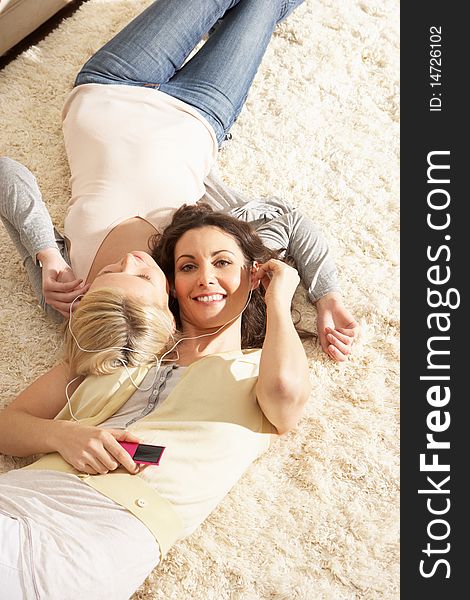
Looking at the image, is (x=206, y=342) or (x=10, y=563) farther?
(x=206, y=342)

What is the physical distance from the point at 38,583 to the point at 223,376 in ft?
1.59

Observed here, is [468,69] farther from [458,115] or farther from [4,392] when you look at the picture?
[4,392]

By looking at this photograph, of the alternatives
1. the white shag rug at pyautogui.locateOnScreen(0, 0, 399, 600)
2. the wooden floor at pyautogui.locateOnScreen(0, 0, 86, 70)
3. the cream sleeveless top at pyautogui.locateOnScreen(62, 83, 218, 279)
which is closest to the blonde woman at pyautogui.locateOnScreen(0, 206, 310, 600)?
the white shag rug at pyautogui.locateOnScreen(0, 0, 399, 600)

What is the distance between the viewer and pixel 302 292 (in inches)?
71.2

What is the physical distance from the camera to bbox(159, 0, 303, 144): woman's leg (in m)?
2.04

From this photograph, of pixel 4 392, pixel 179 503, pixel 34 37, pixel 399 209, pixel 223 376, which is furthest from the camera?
pixel 34 37

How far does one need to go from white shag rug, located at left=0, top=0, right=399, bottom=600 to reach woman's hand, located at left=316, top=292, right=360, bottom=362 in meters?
0.03

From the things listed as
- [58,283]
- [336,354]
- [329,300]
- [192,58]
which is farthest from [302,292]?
[192,58]

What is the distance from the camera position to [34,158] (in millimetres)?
2070

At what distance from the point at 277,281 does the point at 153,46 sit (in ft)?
2.93

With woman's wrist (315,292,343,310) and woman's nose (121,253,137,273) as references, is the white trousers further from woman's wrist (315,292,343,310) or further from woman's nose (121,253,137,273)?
woman's wrist (315,292,343,310)

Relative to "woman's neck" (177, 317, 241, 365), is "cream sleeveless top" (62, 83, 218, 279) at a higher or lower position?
higher

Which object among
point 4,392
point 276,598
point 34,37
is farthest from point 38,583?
point 34,37

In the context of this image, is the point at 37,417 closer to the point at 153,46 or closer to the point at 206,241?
the point at 206,241
